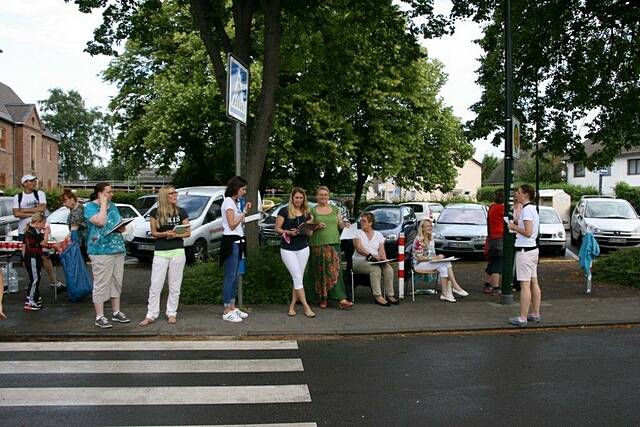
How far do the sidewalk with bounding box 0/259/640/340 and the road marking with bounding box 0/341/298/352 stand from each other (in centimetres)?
30

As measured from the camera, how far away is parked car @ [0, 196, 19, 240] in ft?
49.6

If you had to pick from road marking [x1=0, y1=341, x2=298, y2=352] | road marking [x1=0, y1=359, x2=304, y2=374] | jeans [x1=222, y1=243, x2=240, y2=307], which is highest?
jeans [x1=222, y1=243, x2=240, y2=307]

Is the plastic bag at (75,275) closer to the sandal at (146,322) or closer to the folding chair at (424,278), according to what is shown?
the sandal at (146,322)

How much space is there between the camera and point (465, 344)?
23.4ft

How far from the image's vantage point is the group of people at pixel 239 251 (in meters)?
7.71

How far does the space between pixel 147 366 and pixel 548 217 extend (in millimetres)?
15690

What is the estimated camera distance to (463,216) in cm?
1758

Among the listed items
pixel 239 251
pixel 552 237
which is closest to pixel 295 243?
pixel 239 251

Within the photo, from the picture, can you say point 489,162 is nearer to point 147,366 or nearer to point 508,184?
point 508,184

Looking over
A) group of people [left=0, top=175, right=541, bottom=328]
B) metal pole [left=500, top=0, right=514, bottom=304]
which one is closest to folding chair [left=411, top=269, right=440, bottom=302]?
group of people [left=0, top=175, right=541, bottom=328]

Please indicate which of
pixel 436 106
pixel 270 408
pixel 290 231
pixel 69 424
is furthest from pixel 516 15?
pixel 436 106

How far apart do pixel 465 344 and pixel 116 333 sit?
432 cm

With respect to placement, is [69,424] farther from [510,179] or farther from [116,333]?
[510,179]

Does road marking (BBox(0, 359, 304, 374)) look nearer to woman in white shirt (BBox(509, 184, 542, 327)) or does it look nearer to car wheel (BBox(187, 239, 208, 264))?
woman in white shirt (BBox(509, 184, 542, 327))
